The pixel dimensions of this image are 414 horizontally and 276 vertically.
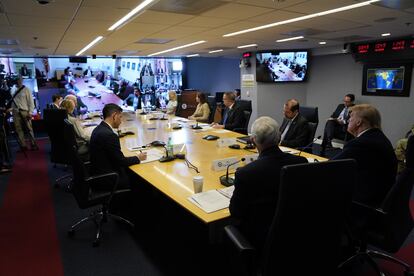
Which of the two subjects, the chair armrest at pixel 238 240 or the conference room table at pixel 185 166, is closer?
the chair armrest at pixel 238 240

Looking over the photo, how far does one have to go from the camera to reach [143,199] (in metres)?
3.59

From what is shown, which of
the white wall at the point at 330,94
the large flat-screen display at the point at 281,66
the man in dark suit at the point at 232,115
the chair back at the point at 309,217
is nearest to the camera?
the chair back at the point at 309,217

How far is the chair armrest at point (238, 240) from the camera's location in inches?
55.8

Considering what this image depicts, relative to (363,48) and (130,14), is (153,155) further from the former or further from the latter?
(363,48)

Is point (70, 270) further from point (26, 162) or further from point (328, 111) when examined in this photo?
point (328, 111)

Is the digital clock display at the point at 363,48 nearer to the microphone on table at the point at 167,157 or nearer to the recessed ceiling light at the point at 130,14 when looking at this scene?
the recessed ceiling light at the point at 130,14

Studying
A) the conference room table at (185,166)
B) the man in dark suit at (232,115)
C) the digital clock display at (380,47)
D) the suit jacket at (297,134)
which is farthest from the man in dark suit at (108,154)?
the digital clock display at (380,47)

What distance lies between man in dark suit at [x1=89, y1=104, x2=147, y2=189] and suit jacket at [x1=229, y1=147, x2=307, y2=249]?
4.55 ft

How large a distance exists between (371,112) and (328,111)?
18.3 feet

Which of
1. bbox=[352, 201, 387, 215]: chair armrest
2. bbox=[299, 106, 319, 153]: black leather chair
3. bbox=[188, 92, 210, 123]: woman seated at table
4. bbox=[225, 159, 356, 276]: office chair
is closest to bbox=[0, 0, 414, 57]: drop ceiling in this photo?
bbox=[299, 106, 319, 153]: black leather chair

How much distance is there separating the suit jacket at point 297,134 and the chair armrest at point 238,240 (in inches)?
85.0

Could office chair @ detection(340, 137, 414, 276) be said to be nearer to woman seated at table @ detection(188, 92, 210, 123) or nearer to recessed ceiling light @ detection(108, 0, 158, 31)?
recessed ceiling light @ detection(108, 0, 158, 31)

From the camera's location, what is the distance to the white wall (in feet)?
Result: 18.9

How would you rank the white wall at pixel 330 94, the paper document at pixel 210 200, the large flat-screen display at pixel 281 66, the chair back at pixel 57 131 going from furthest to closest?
the large flat-screen display at pixel 281 66 → the white wall at pixel 330 94 → the chair back at pixel 57 131 → the paper document at pixel 210 200
